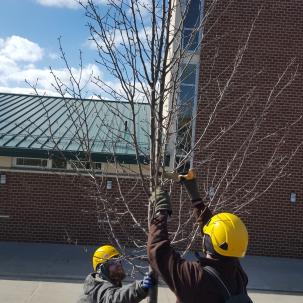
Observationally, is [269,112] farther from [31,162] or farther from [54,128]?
[31,162]

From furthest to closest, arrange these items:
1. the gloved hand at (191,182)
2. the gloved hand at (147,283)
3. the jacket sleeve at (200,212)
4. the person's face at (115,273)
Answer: the person's face at (115,273) → the jacket sleeve at (200,212) → the gloved hand at (191,182) → the gloved hand at (147,283)

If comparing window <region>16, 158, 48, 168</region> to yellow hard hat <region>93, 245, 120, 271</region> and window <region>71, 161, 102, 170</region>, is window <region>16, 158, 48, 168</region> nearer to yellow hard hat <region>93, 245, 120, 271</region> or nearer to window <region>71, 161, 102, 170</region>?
window <region>71, 161, 102, 170</region>

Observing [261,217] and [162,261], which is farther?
[261,217]

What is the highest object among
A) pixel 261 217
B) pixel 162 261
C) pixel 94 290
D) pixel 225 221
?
pixel 225 221

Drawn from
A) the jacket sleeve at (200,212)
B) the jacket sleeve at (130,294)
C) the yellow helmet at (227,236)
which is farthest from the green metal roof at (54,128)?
the yellow helmet at (227,236)

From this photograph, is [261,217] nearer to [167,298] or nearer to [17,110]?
[167,298]

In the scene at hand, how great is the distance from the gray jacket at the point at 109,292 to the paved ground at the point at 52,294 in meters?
4.26

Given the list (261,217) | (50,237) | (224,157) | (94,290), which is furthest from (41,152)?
(94,290)

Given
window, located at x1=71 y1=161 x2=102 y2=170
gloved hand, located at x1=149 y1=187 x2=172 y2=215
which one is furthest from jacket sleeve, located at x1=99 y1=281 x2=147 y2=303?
window, located at x1=71 y1=161 x2=102 y2=170

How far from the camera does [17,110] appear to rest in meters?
14.2

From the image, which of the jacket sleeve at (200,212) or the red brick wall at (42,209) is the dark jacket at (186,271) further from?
the red brick wall at (42,209)

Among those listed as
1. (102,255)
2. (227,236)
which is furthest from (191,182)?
(102,255)

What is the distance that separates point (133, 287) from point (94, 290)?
22.4 inches

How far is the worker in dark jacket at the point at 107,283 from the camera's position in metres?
2.97
